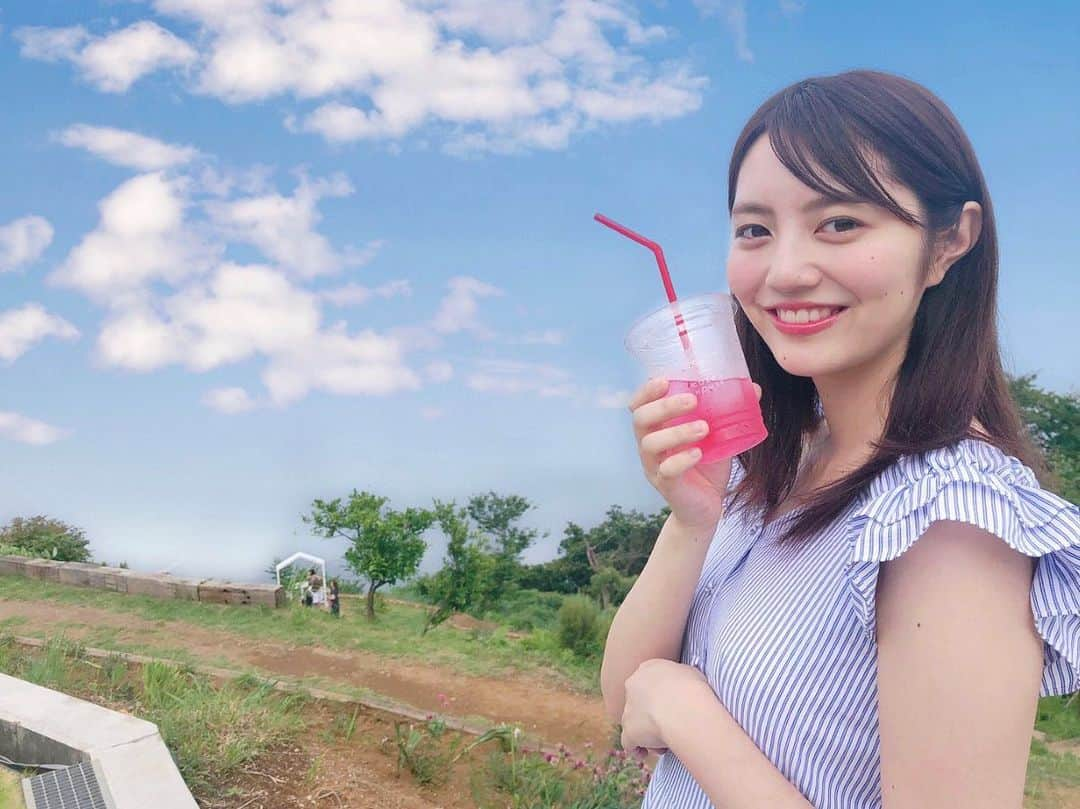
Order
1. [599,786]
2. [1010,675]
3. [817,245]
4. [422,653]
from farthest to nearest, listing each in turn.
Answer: [422,653] < [599,786] < [817,245] < [1010,675]

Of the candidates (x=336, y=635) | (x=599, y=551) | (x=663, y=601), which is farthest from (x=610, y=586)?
(x=663, y=601)

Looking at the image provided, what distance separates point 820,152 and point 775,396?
0.52m

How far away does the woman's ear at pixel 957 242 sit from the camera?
1.23m

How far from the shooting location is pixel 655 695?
1270mm

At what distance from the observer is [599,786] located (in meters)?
3.54

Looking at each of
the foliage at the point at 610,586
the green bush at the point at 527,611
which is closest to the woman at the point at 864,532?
the green bush at the point at 527,611

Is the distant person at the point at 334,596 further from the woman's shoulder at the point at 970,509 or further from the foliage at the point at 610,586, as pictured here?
the woman's shoulder at the point at 970,509

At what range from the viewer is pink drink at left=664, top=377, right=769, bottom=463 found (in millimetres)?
1355

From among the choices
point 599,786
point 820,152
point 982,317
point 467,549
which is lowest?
point 599,786

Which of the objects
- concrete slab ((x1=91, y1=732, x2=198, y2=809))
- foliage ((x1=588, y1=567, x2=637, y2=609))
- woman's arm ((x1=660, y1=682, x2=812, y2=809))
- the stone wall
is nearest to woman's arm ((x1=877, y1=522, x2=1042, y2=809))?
woman's arm ((x1=660, y1=682, x2=812, y2=809))

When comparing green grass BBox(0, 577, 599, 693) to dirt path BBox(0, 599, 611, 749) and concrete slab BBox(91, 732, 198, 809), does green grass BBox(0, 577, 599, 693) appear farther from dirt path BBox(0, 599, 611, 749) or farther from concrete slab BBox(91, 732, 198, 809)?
concrete slab BBox(91, 732, 198, 809)

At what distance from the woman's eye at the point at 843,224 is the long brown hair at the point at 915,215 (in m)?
0.03

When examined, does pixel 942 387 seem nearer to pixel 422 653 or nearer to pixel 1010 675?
pixel 1010 675

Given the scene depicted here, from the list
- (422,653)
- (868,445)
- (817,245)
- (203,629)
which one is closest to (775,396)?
(868,445)
